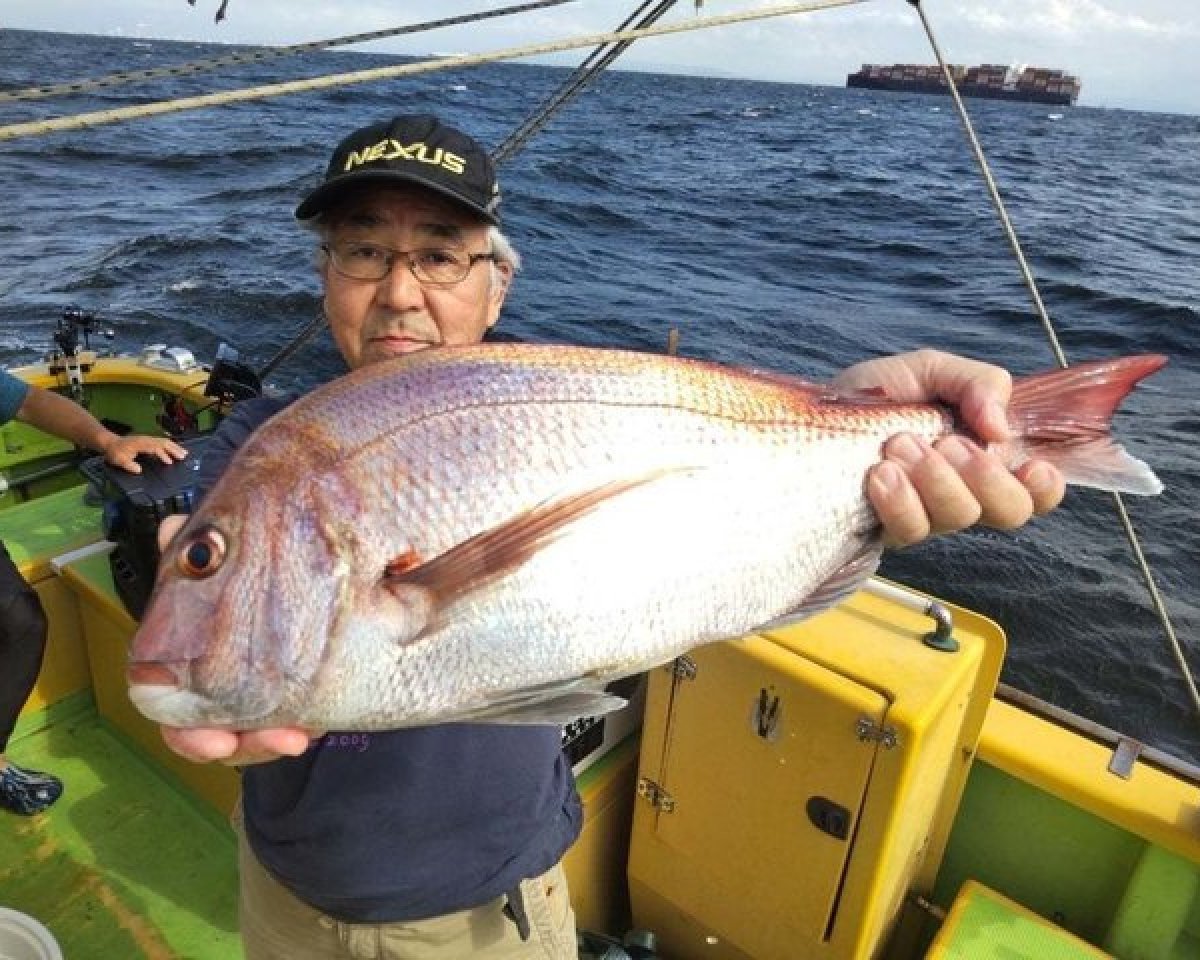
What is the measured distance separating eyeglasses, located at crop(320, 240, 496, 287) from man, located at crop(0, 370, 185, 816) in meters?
2.05

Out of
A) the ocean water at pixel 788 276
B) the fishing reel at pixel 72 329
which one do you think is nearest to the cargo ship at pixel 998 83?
the ocean water at pixel 788 276

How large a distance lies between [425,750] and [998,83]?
152168 millimetres

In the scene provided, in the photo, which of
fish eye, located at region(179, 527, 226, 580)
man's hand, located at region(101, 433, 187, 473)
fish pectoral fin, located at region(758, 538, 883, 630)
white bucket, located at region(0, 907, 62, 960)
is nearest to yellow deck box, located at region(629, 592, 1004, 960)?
fish pectoral fin, located at region(758, 538, 883, 630)

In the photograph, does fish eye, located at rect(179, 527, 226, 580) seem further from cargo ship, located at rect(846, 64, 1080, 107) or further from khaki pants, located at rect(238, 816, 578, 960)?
cargo ship, located at rect(846, 64, 1080, 107)

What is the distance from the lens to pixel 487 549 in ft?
4.46

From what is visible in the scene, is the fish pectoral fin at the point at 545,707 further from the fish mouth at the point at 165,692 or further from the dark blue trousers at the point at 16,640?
the dark blue trousers at the point at 16,640

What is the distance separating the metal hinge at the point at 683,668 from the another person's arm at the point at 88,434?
7.49ft

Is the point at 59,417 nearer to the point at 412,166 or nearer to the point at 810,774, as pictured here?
the point at 412,166

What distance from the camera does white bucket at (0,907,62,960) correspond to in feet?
8.18

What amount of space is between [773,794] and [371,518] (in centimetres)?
172

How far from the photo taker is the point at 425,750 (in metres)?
1.80

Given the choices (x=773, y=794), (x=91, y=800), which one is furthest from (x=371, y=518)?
(x=91, y=800)

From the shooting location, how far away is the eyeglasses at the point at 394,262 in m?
1.85

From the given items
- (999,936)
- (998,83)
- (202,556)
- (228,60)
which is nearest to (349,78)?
(228,60)
